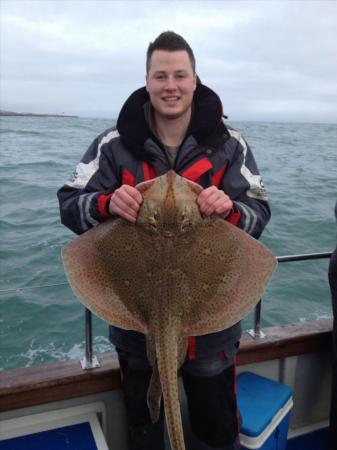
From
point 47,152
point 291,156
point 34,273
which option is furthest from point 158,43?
point 291,156

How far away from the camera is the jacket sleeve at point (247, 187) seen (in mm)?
2508

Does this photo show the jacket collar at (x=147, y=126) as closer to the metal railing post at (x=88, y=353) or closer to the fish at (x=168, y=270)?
the fish at (x=168, y=270)

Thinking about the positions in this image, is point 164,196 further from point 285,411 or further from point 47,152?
point 47,152

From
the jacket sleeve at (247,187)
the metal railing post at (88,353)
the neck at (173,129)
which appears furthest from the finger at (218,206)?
the metal railing post at (88,353)

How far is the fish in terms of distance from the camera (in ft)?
6.94

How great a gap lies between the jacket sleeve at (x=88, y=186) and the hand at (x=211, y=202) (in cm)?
59

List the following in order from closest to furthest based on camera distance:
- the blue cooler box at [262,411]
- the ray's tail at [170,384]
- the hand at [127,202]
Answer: the ray's tail at [170,384] < the hand at [127,202] < the blue cooler box at [262,411]

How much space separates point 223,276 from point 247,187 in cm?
62

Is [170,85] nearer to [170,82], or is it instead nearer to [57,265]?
[170,82]

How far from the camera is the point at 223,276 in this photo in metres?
2.21

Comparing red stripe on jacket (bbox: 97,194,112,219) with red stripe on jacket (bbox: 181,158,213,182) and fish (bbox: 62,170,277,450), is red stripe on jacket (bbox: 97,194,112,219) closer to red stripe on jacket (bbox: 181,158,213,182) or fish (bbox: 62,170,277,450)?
fish (bbox: 62,170,277,450)

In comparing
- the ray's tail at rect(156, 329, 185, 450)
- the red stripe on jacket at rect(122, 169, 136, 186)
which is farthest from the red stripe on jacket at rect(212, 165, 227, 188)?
the ray's tail at rect(156, 329, 185, 450)

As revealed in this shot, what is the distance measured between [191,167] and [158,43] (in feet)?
2.46

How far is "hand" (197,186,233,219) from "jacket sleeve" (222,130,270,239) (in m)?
0.35
